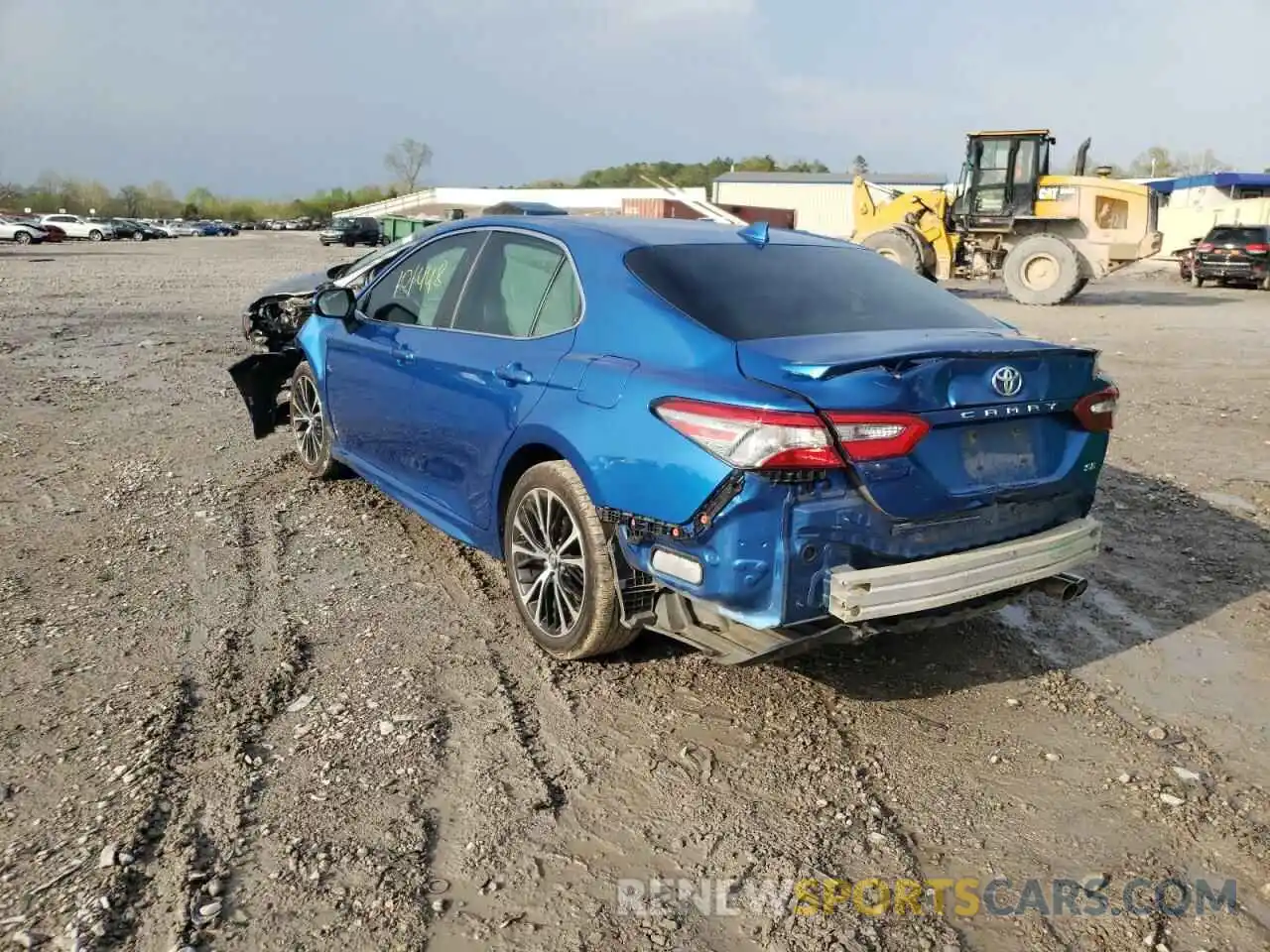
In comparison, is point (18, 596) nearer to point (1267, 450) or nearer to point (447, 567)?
point (447, 567)

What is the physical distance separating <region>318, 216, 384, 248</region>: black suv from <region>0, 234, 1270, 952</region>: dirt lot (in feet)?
141

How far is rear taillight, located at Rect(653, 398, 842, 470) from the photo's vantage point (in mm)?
2830

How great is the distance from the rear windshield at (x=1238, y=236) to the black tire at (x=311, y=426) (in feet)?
90.3

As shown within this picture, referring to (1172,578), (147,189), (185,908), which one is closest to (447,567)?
(185,908)

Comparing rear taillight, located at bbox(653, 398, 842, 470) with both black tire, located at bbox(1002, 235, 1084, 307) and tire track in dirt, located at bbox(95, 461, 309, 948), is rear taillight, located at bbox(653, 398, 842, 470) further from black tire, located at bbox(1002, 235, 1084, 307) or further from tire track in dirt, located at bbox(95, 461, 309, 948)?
black tire, located at bbox(1002, 235, 1084, 307)

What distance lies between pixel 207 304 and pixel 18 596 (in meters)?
13.5

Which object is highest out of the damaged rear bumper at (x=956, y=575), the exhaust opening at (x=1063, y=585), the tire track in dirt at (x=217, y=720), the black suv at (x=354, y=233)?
the black suv at (x=354, y=233)

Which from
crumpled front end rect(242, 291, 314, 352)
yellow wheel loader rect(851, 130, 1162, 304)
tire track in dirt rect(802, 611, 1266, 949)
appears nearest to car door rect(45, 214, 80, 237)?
yellow wheel loader rect(851, 130, 1162, 304)

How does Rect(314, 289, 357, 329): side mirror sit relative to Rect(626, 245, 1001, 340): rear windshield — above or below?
below

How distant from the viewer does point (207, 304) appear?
16.4 metres

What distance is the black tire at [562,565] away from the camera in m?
3.43

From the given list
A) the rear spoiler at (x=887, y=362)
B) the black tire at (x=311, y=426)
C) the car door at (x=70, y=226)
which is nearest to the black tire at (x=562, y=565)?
the rear spoiler at (x=887, y=362)

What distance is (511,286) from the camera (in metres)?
4.12

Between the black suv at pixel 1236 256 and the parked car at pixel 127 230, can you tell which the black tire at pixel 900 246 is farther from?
the parked car at pixel 127 230
